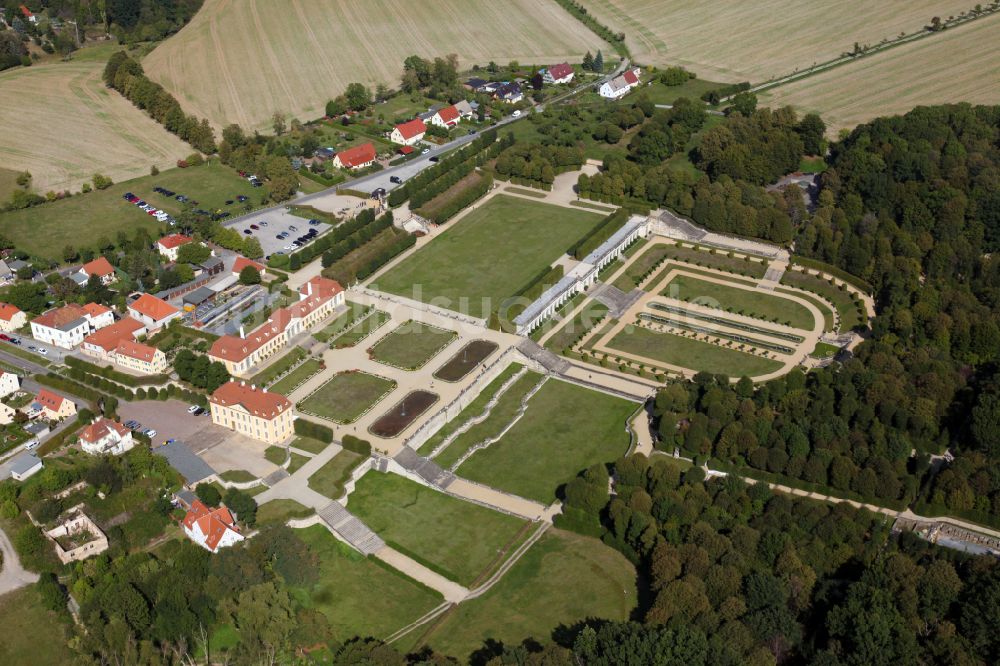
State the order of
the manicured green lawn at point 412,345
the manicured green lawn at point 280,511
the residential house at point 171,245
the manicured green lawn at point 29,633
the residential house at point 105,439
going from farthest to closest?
1. the residential house at point 171,245
2. the manicured green lawn at point 412,345
3. the residential house at point 105,439
4. the manicured green lawn at point 280,511
5. the manicured green lawn at point 29,633

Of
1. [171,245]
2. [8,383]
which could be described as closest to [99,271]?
Answer: [171,245]

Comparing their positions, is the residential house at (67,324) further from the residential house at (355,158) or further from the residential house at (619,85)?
the residential house at (619,85)


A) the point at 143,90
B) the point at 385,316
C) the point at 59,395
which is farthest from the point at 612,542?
the point at 143,90

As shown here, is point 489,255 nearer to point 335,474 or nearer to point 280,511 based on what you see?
point 335,474

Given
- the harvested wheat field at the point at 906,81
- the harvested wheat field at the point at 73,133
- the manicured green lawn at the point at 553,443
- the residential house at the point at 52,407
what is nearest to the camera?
the manicured green lawn at the point at 553,443

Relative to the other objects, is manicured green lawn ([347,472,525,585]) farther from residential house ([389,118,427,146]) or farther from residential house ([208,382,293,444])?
residential house ([389,118,427,146])

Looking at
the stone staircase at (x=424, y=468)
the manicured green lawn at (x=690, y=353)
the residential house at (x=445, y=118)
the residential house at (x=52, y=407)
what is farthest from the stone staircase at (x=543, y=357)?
the residential house at (x=445, y=118)
